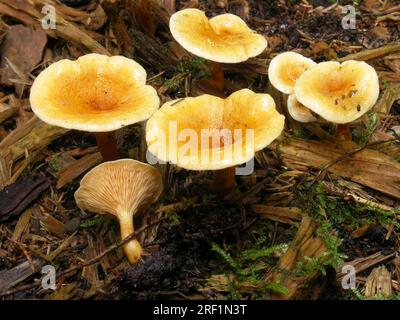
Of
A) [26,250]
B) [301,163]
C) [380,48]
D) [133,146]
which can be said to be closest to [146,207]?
[133,146]

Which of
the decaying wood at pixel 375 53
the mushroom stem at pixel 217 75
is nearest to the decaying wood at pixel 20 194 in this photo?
the mushroom stem at pixel 217 75

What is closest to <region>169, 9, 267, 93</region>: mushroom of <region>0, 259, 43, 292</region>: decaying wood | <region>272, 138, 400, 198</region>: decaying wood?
<region>272, 138, 400, 198</region>: decaying wood

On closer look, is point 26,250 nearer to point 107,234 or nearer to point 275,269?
point 107,234

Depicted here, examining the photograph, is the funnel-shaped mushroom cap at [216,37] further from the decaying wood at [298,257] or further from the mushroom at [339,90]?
the decaying wood at [298,257]

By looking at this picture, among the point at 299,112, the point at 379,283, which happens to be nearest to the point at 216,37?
the point at 299,112

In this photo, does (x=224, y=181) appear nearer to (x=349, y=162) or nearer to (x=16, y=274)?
(x=349, y=162)

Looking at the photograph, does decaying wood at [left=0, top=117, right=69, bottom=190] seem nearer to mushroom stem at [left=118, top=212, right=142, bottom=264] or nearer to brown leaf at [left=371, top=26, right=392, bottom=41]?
mushroom stem at [left=118, top=212, right=142, bottom=264]
